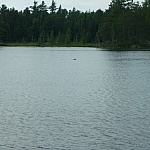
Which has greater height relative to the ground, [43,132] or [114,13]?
[114,13]

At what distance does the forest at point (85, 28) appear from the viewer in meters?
138

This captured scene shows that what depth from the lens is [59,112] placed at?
2728 centimetres

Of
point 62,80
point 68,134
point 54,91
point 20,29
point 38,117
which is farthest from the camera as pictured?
point 20,29

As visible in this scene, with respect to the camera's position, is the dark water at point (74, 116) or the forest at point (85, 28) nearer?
the dark water at point (74, 116)

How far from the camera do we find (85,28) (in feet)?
581

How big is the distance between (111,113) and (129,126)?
147 inches

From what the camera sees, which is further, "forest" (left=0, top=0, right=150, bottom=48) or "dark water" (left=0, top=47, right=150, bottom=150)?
"forest" (left=0, top=0, right=150, bottom=48)

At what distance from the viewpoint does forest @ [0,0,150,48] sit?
138 m

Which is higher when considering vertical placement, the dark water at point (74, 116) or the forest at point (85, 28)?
the forest at point (85, 28)

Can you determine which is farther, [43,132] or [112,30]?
[112,30]

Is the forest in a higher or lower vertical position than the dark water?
higher

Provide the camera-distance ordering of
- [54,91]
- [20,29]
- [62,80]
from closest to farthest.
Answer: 1. [54,91]
2. [62,80]
3. [20,29]

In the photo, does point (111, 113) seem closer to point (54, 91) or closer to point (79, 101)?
point (79, 101)

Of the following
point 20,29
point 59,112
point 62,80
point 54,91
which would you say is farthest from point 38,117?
point 20,29
